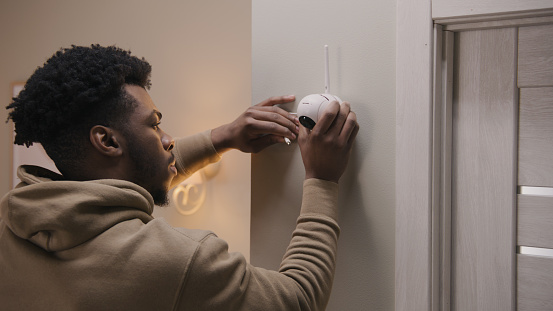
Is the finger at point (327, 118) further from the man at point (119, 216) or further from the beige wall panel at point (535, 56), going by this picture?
the beige wall panel at point (535, 56)

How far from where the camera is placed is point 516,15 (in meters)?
1.01

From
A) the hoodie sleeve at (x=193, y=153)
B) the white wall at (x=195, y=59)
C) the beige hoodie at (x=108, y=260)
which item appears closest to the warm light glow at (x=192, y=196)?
the white wall at (x=195, y=59)

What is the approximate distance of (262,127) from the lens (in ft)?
4.00

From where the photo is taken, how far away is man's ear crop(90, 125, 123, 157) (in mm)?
999

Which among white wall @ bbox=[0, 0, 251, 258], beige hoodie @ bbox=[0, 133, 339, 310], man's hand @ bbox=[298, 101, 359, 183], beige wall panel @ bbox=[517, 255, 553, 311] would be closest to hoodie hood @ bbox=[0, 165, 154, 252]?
beige hoodie @ bbox=[0, 133, 339, 310]

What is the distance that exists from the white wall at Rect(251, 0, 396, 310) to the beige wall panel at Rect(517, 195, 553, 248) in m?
0.27

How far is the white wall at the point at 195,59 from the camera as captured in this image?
2182 mm

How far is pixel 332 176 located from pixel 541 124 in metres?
0.44

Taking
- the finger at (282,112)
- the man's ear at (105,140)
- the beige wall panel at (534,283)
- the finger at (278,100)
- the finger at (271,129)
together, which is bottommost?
the beige wall panel at (534,283)

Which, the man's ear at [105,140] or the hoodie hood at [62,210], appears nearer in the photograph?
the hoodie hood at [62,210]

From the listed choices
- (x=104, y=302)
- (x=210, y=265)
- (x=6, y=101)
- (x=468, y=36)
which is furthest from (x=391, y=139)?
(x=6, y=101)

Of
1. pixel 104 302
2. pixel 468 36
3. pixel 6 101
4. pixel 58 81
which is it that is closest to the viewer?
pixel 104 302

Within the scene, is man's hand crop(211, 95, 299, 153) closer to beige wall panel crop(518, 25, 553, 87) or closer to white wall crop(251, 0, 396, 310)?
white wall crop(251, 0, 396, 310)

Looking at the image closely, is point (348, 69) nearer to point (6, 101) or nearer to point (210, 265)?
point (210, 265)
